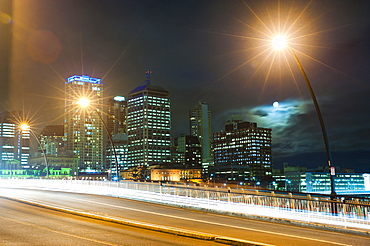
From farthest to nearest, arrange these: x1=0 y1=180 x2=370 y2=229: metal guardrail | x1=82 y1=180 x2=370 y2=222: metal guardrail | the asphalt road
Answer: x1=0 y1=180 x2=370 y2=229: metal guardrail, x1=82 y1=180 x2=370 y2=222: metal guardrail, the asphalt road

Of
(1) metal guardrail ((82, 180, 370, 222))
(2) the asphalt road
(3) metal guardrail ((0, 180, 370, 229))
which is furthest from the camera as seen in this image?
(3) metal guardrail ((0, 180, 370, 229))

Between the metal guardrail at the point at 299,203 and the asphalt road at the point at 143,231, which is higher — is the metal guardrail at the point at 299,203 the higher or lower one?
the higher one

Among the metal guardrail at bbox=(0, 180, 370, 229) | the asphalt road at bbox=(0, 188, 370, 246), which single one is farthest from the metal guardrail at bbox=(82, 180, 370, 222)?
the asphalt road at bbox=(0, 188, 370, 246)

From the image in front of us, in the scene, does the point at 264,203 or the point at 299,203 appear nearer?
the point at 299,203

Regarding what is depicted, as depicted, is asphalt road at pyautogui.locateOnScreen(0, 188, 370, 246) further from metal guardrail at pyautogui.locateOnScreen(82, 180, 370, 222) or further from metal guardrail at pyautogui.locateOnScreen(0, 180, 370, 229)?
metal guardrail at pyautogui.locateOnScreen(82, 180, 370, 222)

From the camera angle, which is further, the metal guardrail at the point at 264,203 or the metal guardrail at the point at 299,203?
the metal guardrail at the point at 264,203

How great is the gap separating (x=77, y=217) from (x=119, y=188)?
1587 cm

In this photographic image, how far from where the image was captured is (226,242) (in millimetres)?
14047

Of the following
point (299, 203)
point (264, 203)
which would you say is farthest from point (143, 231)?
point (264, 203)

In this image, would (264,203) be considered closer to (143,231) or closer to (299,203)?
(299,203)

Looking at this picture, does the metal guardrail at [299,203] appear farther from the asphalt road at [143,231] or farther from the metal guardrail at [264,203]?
the asphalt road at [143,231]

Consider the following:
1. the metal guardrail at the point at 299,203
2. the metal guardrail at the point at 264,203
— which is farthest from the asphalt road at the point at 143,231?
the metal guardrail at the point at 299,203

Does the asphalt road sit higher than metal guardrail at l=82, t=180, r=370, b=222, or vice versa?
metal guardrail at l=82, t=180, r=370, b=222

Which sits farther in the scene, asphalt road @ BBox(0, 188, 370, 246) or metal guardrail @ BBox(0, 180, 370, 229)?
metal guardrail @ BBox(0, 180, 370, 229)
